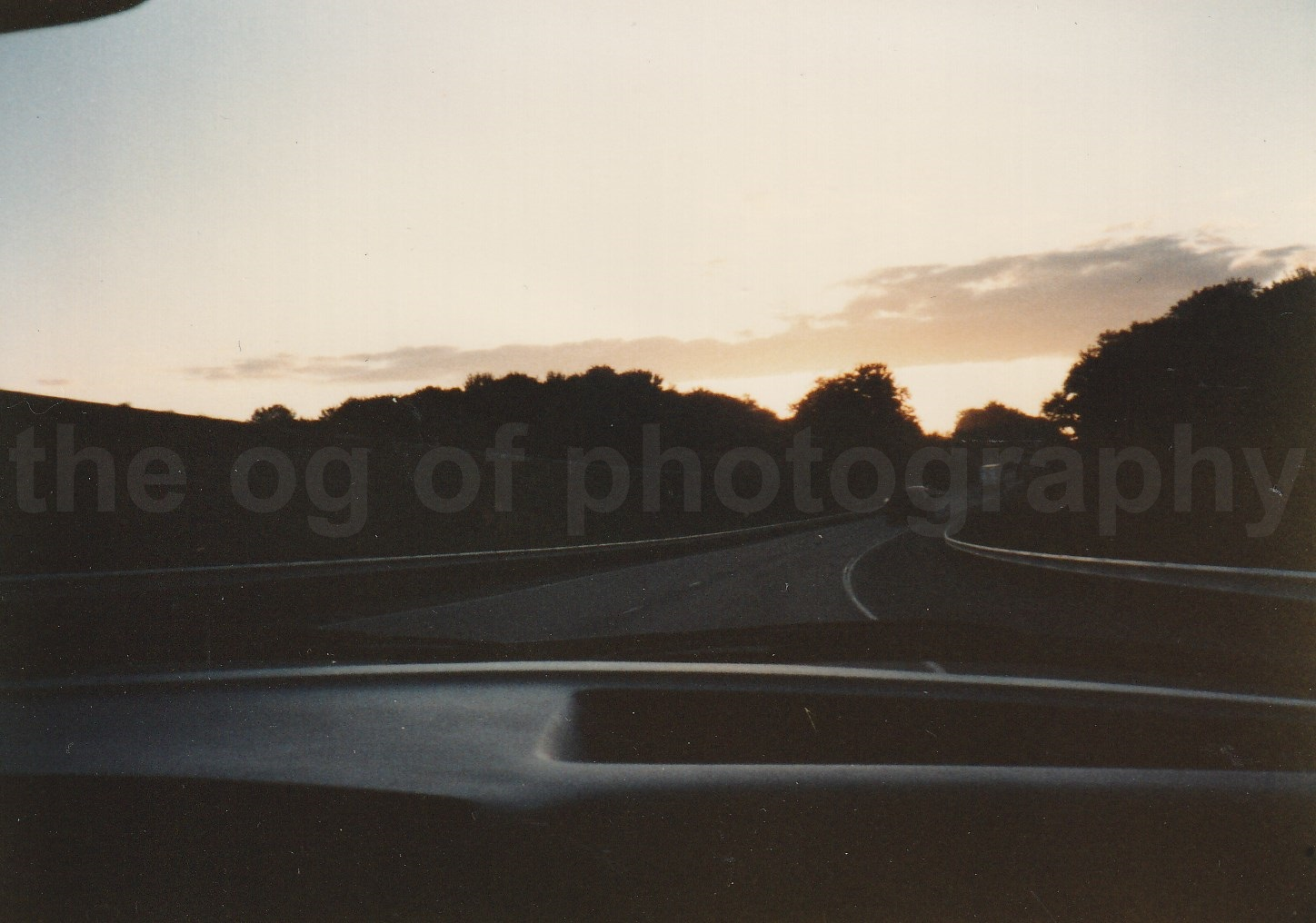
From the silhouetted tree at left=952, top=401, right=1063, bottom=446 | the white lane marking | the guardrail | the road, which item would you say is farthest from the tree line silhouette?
the silhouetted tree at left=952, top=401, right=1063, bottom=446

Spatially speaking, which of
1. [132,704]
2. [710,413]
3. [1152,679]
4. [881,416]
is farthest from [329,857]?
[710,413]

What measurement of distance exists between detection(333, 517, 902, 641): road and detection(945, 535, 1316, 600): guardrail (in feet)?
13.3

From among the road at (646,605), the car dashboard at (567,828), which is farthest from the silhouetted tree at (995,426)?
the car dashboard at (567,828)

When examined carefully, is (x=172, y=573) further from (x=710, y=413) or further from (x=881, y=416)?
(x=710, y=413)

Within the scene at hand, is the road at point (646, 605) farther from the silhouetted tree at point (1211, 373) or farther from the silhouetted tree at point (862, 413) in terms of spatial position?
the silhouetted tree at point (862, 413)

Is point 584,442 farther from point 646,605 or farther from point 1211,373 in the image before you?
point 646,605

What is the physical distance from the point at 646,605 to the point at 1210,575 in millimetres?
9034

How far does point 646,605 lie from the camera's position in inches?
659

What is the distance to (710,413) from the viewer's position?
425 ft

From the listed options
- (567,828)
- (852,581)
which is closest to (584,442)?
(852,581)

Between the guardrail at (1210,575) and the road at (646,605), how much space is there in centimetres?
406

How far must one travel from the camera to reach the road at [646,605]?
13586mm

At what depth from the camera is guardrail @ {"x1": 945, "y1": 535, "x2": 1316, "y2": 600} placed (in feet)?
30.3

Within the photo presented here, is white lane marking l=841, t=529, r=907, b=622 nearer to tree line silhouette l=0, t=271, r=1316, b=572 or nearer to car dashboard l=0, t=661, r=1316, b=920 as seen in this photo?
tree line silhouette l=0, t=271, r=1316, b=572
